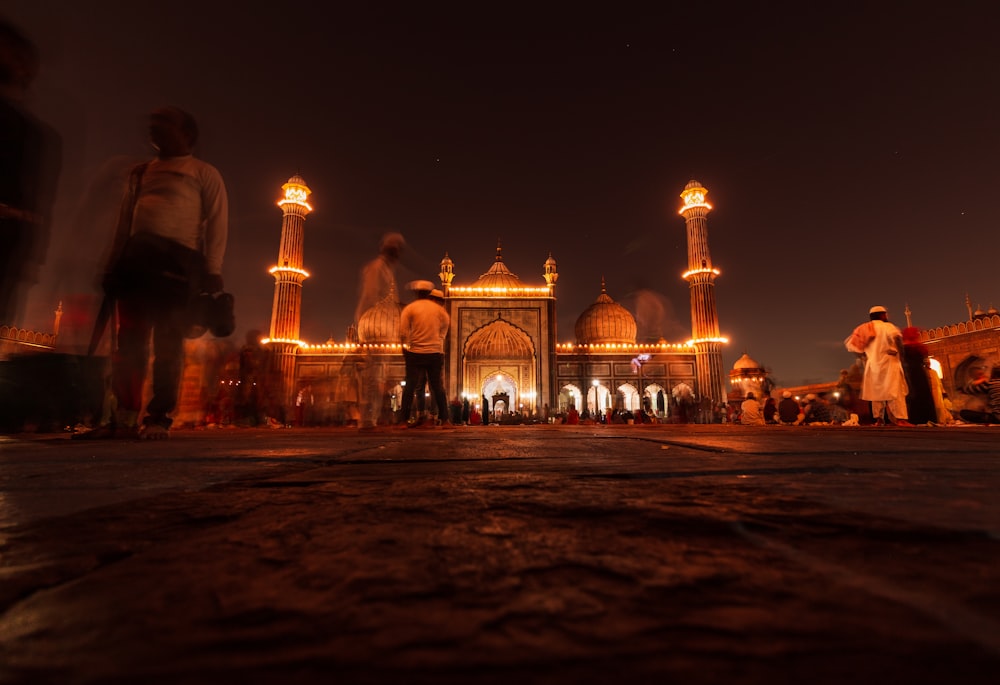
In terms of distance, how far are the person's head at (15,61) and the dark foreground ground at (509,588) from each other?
110 inches

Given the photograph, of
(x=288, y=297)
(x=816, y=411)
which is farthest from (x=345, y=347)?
(x=816, y=411)

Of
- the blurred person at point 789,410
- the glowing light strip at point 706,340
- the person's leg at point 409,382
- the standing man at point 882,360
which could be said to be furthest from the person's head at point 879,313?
the glowing light strip at point 706,340

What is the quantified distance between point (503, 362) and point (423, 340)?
1554 centimetres

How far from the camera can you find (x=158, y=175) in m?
3.09

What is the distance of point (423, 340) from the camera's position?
216 inches

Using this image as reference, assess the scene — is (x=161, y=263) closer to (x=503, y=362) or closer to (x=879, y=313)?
(x=879, y=313)

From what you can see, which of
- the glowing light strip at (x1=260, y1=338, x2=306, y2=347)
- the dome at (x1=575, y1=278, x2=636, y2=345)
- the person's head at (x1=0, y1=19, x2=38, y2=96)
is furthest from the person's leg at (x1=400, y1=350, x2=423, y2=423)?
the dome at (x1=575, y1=278, x2=636, y2=345)

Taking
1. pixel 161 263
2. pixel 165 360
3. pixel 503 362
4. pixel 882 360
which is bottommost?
pixel 165 360

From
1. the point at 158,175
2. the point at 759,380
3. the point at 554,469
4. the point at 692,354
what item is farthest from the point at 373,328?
the point at 554,469

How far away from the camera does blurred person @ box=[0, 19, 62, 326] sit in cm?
247

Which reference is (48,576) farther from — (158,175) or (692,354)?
(692,354)

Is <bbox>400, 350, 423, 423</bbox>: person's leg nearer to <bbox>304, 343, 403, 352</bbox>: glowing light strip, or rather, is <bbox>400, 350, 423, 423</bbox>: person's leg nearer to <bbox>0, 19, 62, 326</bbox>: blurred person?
<bbox>0, 19, 62, 326</bbox>: blurred person

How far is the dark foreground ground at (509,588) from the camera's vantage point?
0.78 ft

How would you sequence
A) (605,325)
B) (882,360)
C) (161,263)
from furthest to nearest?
→ (605,325) < (882,360) < (161,263)
